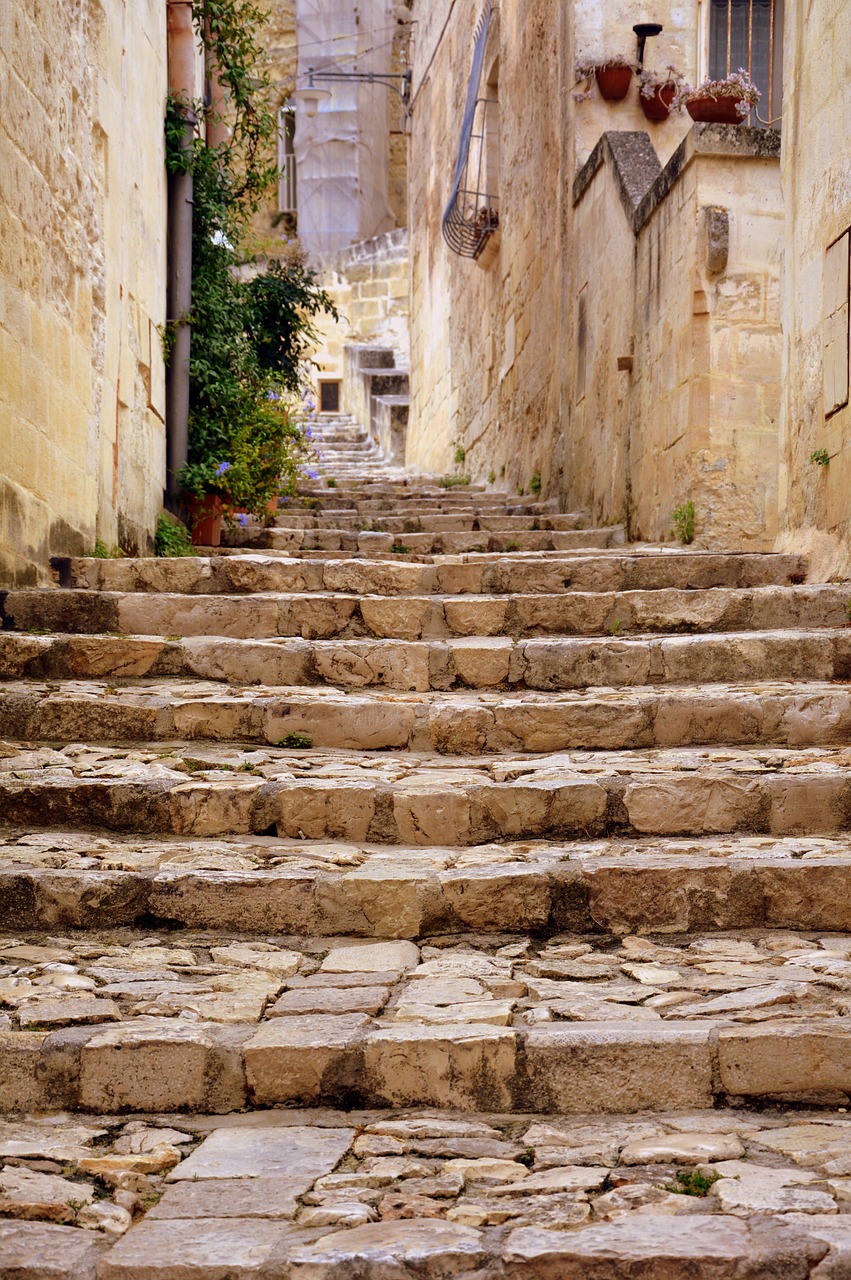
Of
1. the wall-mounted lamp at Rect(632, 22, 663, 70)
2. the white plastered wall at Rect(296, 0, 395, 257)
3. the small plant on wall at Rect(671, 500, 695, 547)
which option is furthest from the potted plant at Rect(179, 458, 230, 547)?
the white plastered wall at Rect(296, 0, 395, 257)

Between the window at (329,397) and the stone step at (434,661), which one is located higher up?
the window at (329,397)

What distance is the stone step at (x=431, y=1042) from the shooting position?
2371 mm

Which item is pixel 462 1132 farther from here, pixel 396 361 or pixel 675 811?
pixel 396 361

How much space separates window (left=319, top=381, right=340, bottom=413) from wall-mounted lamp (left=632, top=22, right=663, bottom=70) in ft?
47.2

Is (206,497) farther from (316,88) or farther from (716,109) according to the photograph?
(316,88)

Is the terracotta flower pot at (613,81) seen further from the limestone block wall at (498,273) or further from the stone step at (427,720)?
the stone step at (427,720)

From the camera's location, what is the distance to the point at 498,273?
12289mm

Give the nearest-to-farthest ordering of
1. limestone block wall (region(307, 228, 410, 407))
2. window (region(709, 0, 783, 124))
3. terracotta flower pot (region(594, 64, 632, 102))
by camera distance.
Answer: terracotta flower pot (region(594, 64, 632, 102)), window (region(709, 0, 783, 124)), limestone block wall (region(307, 228, 410, 407))

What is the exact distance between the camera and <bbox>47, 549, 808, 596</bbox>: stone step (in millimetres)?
5707

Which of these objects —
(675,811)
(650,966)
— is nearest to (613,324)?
(675,811)

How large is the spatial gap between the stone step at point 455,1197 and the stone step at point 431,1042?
0.04 metres

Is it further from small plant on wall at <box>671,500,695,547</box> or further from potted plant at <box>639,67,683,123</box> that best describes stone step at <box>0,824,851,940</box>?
potted plant at <box>639,67,683,123</box>

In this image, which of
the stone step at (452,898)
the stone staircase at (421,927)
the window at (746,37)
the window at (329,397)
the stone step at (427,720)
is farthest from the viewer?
the window at (329,397)

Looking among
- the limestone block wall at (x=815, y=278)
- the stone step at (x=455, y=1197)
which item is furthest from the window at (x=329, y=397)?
the stone step at (x=455, y=1197)
